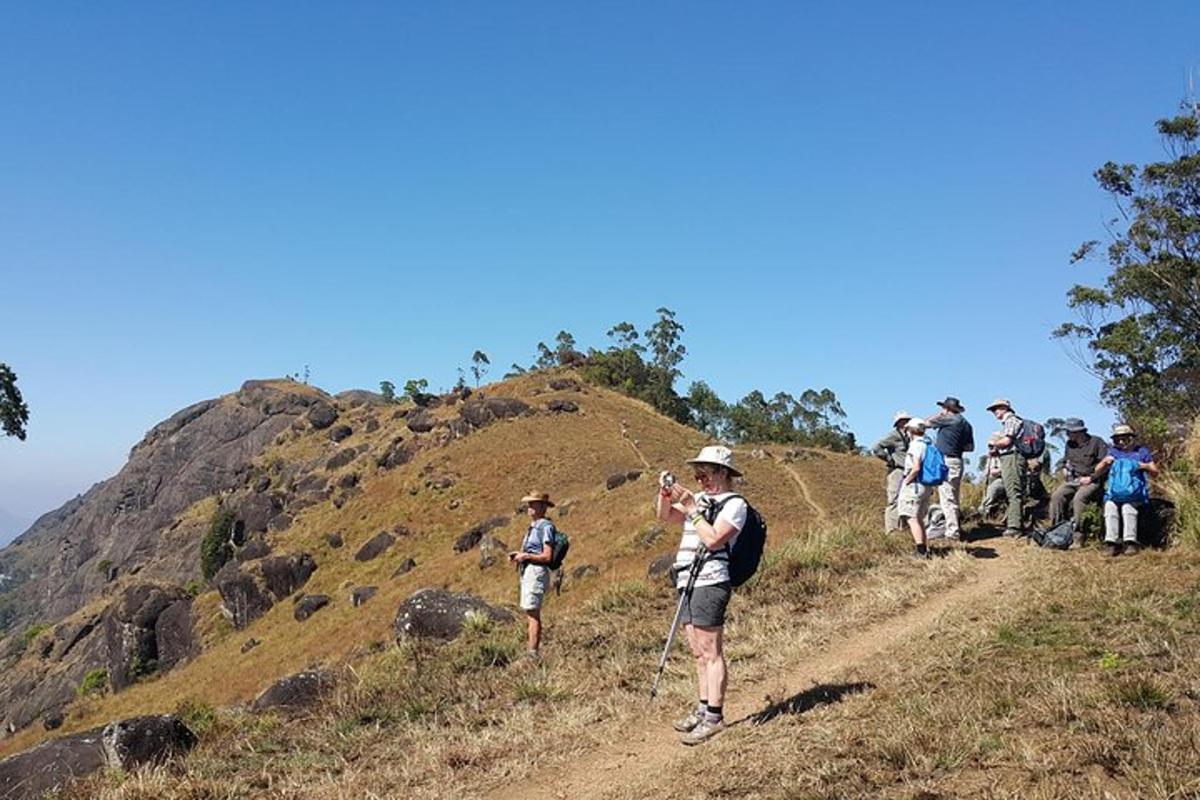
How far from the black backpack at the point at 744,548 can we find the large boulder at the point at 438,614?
6935mm

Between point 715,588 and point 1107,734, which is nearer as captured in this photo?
point 1107,734

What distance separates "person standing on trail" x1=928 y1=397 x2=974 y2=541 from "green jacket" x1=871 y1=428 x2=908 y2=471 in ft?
1.72

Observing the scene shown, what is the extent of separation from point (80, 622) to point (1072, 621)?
88.1m

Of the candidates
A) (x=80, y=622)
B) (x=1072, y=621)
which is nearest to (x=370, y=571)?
(x=80, y=622)

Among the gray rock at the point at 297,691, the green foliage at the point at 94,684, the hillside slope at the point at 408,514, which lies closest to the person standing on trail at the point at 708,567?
the gray rock at the point at 297,691

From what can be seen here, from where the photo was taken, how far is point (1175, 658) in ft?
19.3

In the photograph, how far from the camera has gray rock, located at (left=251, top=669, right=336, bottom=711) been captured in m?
9.24

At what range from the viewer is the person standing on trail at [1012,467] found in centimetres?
1342

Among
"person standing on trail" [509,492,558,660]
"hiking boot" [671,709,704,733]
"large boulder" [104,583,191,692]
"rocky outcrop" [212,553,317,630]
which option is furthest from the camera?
"large boulder" [104,583,191,692]

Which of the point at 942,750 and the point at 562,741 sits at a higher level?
the point at 942,750

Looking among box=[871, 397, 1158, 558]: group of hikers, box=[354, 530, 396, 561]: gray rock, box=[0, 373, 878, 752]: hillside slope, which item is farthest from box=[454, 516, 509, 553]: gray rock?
box=[871, 397, 1158, 558]: group of hikers

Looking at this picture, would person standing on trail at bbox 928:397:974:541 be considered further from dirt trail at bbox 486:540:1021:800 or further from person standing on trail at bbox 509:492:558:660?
person standing on trail at bbox 509:492:558:660

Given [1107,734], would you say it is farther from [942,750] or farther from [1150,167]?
[1150,167]

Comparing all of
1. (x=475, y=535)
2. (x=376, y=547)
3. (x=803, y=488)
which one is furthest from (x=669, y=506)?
(x=376, y=547)
